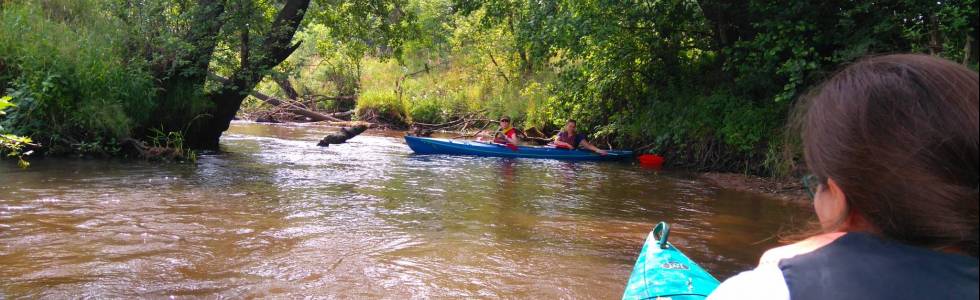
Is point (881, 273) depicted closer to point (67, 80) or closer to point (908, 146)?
point (908, 146)

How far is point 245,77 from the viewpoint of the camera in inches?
466

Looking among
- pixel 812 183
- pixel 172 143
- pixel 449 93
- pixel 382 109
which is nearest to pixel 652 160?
pixel 172 143

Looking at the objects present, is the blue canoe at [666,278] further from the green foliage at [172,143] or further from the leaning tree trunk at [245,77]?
the leaning tree trunk at [245,77]

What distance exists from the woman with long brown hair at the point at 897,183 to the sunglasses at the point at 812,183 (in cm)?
3

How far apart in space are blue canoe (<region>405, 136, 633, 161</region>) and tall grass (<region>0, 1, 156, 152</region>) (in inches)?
186

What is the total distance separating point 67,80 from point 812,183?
10.7m

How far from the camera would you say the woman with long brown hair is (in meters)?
0.85

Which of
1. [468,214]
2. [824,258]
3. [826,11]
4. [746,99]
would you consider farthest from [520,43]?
[824,258]

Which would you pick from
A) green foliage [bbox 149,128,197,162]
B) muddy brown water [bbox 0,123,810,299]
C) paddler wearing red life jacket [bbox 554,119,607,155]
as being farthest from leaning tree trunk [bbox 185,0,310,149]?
paddler wearing red life jacket [bbox 554,119,607,155]

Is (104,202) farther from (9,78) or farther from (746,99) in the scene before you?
(746,99)

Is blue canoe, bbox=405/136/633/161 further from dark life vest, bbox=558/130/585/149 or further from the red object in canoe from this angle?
the red object in canoe

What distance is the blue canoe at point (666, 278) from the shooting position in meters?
1.71

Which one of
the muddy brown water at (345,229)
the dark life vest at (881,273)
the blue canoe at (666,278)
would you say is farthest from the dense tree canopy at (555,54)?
the dark life vest at (881,273)

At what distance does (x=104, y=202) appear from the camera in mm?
7062
